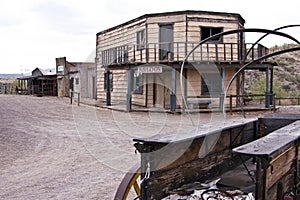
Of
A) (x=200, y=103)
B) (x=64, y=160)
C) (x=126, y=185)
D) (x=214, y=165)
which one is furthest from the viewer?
(x=200, y=103)

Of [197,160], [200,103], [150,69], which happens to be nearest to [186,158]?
[197,160]

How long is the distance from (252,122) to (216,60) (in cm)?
1213

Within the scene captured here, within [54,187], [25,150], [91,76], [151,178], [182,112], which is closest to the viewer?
[151,178]

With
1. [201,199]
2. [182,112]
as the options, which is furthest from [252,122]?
[182,112]

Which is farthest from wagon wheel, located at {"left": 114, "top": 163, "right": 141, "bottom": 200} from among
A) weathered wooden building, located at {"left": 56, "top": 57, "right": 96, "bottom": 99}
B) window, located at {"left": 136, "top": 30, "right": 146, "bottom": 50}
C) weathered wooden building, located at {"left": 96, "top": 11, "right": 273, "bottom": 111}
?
weathered wooden building, located at {"left": 56, "top": 57, "right": 96, "bottom": 99}

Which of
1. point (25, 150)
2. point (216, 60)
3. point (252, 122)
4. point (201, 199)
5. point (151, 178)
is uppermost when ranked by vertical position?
point (216, 60)

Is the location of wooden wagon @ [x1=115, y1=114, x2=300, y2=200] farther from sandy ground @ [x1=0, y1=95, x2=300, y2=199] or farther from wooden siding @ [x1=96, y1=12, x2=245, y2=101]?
wooden siding @ [x1=96, y1=12, x2=245, y2=101]

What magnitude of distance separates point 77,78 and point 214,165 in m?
26.3

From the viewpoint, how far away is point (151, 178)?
267 cm

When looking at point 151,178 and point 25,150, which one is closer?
point 151,178

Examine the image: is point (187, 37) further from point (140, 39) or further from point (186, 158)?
point (186, 158)

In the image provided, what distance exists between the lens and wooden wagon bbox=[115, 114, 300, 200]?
2270mm

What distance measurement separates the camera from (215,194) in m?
2.86

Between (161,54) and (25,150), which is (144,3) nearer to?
(161,54)
